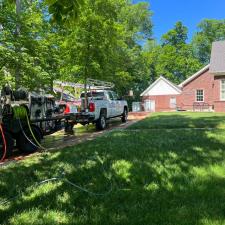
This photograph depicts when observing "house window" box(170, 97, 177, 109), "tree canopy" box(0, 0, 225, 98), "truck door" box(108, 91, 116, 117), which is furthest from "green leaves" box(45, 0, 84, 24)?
"house window" box(170, 97, 177, 109)

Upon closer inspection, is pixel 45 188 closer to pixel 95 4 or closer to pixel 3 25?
pixel 3 25

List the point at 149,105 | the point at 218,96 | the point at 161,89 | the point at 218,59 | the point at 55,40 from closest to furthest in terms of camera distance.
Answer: the point at 55,40, the point at 218,96, the point at 218,59, the point at 149,105, the point at 161,89

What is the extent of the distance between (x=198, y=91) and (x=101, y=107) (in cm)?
2684

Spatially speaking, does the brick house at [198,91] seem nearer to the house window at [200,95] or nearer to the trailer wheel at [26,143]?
the house window at [200,95]

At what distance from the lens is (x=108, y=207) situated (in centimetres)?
534

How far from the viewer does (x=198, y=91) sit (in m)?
42.4

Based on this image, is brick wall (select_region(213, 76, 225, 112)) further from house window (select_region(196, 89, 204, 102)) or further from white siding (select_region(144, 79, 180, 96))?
white siding (select_region(144, 79, 180, 96))

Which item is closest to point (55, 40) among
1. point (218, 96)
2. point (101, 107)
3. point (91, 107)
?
point (101, 107)

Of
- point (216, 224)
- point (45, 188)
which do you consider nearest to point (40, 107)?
point (45, 188)

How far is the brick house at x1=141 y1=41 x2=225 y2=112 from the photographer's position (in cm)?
3400

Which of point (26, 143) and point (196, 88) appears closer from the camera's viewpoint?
point (26, 143)

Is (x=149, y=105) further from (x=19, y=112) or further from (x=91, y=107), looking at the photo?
(x=19, y=112)

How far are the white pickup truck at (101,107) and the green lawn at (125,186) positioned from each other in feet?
21.3

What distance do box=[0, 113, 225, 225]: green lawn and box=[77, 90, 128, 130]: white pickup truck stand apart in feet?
21.3
